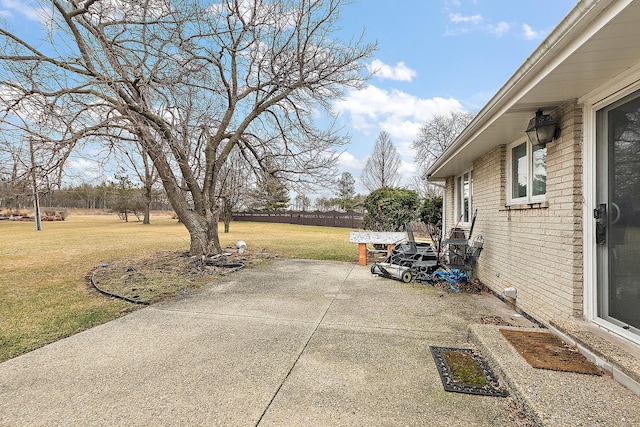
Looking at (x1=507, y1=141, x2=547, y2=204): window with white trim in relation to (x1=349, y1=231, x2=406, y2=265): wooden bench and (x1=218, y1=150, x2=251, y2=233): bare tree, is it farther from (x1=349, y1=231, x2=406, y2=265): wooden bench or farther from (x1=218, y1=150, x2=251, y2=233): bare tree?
(x1=218, y1=150, x2=251, y2=233): bare tree

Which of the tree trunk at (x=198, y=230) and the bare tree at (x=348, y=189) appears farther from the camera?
the bare tree at (x=348, y=189)

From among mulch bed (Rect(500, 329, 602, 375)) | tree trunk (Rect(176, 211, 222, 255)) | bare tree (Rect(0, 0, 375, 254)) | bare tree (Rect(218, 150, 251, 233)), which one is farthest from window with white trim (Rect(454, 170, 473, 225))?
tree trunk (Rect(176, 211, 222, 255))

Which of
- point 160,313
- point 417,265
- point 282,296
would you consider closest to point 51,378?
point 160,313

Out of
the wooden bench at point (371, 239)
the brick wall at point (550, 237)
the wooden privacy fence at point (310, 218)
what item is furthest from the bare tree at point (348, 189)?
the brick wall at point (550, 237)

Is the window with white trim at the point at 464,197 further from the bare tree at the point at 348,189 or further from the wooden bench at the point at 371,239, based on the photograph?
the bare tree at the point at 348,189

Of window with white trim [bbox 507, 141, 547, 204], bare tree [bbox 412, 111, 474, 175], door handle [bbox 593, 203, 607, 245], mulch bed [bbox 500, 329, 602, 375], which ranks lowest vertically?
mulch bed [bbox 500, 329, 602, 375]

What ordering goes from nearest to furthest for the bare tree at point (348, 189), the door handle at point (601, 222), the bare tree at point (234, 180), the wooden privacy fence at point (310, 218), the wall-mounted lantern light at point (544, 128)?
the door handle at point (601, 222), the wall-mounted lantern light at point (544, 128), the bare tree at point (234, 180), the wooden privacy fence at point (310, 218), the bare tree at point (348, 189)

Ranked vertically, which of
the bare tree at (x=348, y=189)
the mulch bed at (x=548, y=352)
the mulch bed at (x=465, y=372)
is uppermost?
the bare tree at (x=348, y=189)

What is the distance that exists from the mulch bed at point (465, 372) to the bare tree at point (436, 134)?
2547cm

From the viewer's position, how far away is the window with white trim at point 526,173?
3.97 m

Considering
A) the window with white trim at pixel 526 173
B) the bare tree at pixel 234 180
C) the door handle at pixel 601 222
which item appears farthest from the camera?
the bare tree at pixel 234 180

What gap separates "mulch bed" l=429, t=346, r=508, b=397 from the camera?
7.63 feet

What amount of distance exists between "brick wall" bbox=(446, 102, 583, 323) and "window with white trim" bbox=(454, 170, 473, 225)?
1.86 m

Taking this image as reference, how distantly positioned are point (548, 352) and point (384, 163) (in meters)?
27.4
